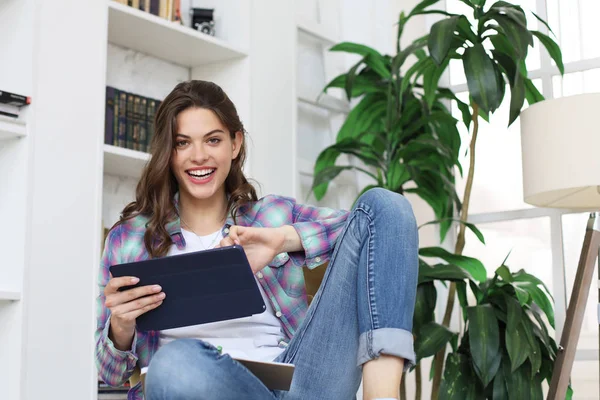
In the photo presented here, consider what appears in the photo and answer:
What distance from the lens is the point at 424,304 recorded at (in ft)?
8.52

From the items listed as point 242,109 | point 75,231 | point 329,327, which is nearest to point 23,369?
point 75,231

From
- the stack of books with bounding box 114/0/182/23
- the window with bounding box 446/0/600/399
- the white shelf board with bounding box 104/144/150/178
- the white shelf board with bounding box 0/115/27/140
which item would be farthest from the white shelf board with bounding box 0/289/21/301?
the window with bounding box 446/0/600/399

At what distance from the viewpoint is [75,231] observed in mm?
2281

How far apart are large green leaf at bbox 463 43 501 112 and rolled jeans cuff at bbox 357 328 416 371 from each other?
133cm

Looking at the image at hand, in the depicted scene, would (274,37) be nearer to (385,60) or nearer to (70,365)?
(385,60)

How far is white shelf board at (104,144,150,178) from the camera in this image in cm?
250

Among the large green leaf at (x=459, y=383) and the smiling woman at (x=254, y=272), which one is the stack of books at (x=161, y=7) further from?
the large green leaf at (x=459, y=383)

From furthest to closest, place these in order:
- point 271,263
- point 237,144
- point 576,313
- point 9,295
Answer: point 576,313, point 9,295, point 237,144, point 271,263

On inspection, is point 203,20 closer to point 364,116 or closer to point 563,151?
point 364,116

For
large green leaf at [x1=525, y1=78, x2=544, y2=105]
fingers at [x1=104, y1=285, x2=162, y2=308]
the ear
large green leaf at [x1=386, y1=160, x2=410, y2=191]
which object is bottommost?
fingers at [x1=104, y1=285, x2=162, y2=308]

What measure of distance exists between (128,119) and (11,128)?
522mm

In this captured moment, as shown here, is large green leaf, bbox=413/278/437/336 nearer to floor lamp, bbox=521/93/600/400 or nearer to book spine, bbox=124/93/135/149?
floor lamp, bbox=521/93/600/400

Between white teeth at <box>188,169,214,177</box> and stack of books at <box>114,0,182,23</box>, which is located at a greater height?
stack of books at <box>114,0,182,23</box>

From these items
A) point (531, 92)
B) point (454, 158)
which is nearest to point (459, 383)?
point (454, 158)
